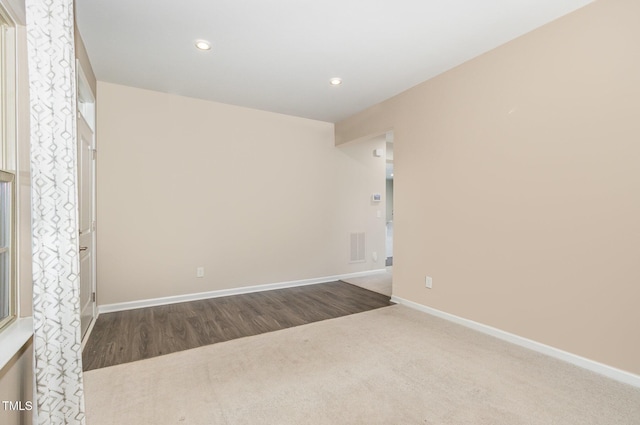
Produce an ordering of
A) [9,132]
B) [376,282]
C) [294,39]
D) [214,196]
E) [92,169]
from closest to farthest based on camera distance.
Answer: [9,132], [294,39], [92,169], [214,196], [376,282]

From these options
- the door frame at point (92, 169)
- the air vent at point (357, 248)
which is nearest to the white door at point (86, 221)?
the door frame at point (92, 169)

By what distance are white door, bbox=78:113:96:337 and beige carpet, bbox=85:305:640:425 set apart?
1027 mm

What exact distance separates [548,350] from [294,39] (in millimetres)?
3491

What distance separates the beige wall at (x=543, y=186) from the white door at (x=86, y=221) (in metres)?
3.57

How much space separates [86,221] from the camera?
304cm

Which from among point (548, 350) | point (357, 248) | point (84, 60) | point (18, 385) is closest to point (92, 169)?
point (84, 60)

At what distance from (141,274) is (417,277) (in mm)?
3494

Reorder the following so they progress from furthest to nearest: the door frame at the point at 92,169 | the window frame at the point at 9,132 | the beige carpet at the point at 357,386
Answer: the door frame at the point at 92,169 → the beige carpet at the point at 357,386 → the window frame at the point at 9,132

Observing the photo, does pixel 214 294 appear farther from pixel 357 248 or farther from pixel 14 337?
pixel 14 337

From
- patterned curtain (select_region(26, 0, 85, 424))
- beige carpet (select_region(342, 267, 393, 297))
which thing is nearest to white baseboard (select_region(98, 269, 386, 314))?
beige carpet (select_region(342, 267, 393, 297))

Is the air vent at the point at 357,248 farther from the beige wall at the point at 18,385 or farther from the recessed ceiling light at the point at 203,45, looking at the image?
the beige wall at the point at 18,385

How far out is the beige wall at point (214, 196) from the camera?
3.59m

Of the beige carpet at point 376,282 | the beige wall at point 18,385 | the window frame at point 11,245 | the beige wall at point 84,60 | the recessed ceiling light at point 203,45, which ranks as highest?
the recessed ceiling light at point 203,45

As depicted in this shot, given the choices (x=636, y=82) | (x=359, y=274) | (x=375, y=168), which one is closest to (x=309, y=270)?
(x=359, y=274)
